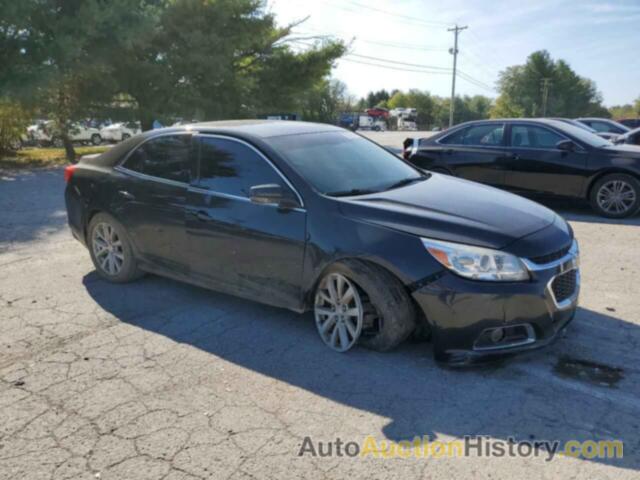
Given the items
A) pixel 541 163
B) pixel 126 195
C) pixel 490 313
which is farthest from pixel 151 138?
pixel 541 163

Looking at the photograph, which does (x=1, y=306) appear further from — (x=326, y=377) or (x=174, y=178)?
(x=326, y=377)

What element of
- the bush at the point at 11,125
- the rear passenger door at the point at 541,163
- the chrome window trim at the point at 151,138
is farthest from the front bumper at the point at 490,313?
the bush at the point at 11,125

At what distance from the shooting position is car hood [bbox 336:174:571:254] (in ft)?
11.0

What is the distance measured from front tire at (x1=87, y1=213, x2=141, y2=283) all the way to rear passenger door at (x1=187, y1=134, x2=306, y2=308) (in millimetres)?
973

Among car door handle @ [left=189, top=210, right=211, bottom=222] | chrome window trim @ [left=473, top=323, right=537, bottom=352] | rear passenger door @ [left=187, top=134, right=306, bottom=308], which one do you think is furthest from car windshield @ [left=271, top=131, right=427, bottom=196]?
chrome window trim @ [left=473, top=323, right=537, bottom=352]

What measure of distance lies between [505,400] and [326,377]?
3.62 ft

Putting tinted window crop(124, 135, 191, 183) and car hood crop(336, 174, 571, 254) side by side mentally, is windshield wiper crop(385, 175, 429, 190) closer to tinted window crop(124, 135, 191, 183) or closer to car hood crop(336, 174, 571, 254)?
car hood crop(336, 174, 571, 254)

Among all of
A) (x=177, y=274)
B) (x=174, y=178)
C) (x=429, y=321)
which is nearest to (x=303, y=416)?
(x=429, y=321)

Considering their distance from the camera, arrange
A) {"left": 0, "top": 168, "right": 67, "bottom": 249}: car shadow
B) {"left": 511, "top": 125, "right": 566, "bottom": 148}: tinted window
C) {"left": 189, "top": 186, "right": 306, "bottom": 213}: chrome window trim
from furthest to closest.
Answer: {"left": 511, "top": 125, "right": 566, "bottom": 148}: tinted window
{"left": 0, "top": 168, "right": 67, "bottom": 249}: car shadow
{"left": 189, "top": 186, "right": 306, "bottom": 213}: chrome window trim

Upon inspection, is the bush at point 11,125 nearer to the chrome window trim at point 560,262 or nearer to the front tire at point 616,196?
the front tire at point 616,196

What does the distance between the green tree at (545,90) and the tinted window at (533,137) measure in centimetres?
8472

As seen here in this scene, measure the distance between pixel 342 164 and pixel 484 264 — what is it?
60.3 inches

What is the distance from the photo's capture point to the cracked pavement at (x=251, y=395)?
8.61 ft

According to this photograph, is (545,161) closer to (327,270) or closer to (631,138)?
(631,138)
